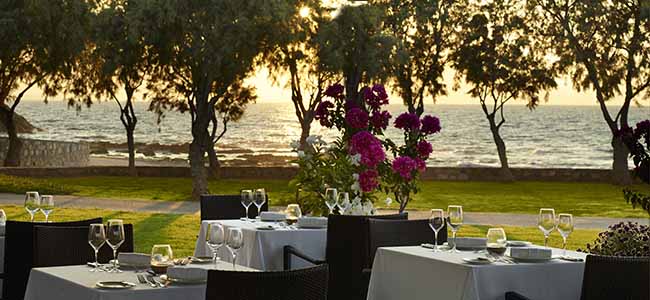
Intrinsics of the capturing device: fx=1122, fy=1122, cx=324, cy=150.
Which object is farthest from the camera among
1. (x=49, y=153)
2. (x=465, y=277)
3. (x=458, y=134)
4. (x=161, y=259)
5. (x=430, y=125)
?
(x=458, y=134)

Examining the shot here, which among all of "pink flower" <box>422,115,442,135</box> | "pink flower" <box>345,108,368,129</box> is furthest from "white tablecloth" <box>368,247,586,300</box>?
"pink flower" <box>422,115,442,135</box>

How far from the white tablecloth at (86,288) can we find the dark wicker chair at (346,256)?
1901mm

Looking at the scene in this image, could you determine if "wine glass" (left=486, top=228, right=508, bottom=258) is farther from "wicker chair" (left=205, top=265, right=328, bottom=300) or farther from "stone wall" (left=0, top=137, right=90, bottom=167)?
"stone wall" (left=0, top=137, right=90, bottom=167)

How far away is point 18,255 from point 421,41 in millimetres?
26973

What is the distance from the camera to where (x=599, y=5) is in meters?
30.7

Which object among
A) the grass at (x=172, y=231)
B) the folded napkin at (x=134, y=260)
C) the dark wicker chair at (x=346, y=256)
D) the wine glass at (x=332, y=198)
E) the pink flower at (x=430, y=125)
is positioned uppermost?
the pink flower at (x=430, y=125)

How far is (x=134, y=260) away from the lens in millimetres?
5246

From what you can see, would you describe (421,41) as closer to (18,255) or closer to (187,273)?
(18,255)

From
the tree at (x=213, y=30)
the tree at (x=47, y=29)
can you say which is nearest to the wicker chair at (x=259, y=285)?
the tree at (x=213, y=30)

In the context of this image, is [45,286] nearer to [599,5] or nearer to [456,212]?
[456,212]

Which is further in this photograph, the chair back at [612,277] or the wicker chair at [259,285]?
the chair back at [612,277]

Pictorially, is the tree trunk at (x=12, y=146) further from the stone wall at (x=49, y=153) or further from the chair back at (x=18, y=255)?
the chair back at (x=18, y=255)

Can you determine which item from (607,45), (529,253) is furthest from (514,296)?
(607,45)

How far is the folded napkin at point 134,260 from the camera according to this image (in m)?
5.22
